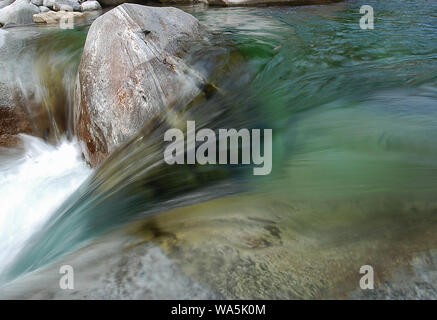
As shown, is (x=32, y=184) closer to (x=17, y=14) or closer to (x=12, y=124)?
(x=12, y=124)

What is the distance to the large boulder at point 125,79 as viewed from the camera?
3943 mm

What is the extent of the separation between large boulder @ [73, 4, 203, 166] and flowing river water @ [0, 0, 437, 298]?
243mm

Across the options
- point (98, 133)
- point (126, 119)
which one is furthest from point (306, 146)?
point (98, 133)

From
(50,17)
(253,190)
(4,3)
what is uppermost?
(4,3)

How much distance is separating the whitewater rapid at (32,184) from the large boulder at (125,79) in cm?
36

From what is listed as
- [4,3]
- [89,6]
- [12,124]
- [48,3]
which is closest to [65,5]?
[48,3]

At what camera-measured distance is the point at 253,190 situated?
7.16 feet

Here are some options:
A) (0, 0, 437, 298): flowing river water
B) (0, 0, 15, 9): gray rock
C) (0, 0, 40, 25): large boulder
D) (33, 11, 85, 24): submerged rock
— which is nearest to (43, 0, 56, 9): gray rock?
(0, 0, 15, 9): gray rock

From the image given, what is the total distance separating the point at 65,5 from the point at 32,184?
9192 millimetres

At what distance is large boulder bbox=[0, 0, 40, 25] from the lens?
9750mm

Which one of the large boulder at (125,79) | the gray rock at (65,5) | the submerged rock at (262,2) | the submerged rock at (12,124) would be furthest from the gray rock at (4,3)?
the large boulder at (125,79)

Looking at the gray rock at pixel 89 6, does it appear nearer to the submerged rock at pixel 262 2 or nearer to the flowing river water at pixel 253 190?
the submerged rock at pixel 262 2

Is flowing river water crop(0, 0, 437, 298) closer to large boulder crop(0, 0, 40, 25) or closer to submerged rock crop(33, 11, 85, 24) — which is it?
submerged rock crop(33, 11, 85, 24)

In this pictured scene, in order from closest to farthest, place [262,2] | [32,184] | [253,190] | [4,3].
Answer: [253,190] → [32,184] → [262,2] → [4,3]
